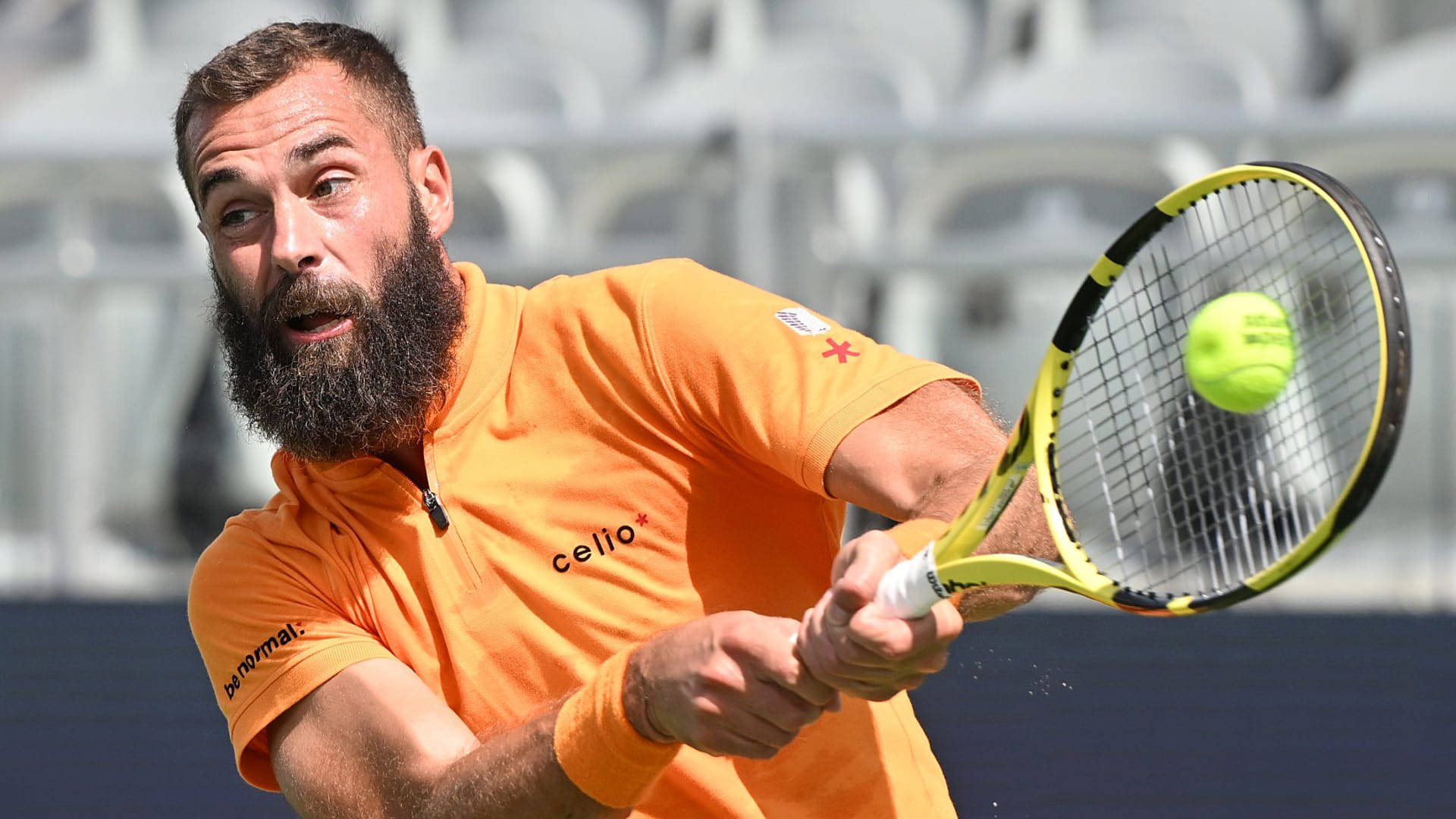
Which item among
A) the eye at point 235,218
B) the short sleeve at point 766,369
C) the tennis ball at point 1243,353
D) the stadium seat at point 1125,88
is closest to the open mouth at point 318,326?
the eye at point 235,218

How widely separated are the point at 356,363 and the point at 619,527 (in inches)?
17.9

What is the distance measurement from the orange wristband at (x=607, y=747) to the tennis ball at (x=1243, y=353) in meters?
Result: 0.74

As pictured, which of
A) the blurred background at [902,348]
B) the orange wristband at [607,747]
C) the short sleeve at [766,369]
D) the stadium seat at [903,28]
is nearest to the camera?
the orange wristband at [607,747]

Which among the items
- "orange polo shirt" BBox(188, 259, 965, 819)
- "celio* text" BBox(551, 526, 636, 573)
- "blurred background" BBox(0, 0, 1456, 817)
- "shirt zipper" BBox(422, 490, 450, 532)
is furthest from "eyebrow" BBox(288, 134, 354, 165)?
"blurred background" BBox(0, 0, 1456, 817)

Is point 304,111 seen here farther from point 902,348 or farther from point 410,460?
point 902,348

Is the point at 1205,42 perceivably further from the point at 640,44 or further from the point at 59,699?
the point at 59,699

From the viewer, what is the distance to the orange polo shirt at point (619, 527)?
224cm

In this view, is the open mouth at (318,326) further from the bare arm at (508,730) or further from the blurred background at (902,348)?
the blurred background at (902,348)

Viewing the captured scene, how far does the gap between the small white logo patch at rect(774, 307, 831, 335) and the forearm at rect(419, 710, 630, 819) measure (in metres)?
0.58

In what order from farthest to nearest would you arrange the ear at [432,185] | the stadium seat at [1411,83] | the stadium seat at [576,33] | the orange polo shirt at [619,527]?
the stadium seat at [576,33]
the stadium seat at [1411,83]
the ear at [432,185]
the orange polo shirt at [619,527]

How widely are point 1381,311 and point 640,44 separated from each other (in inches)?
328

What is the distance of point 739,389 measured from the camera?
86.0 inches

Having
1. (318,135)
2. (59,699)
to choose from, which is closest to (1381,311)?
(318,135)

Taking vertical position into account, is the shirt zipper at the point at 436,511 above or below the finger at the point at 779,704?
below
